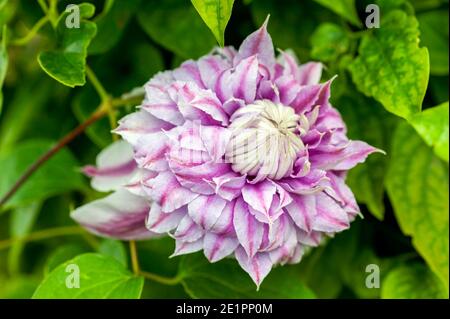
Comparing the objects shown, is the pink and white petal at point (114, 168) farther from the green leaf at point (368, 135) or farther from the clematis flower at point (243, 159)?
the green leaf at point (368, 135)

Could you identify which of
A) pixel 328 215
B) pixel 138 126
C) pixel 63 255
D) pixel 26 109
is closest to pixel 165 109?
pixel 138 126

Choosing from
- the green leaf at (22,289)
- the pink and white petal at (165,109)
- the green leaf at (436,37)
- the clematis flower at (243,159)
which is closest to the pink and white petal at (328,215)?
the clematis flower at (243,159)

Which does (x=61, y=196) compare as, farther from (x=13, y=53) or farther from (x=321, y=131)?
(x=321, y=131)

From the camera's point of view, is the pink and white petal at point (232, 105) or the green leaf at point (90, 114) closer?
the pink and white petal at point (232, 105)

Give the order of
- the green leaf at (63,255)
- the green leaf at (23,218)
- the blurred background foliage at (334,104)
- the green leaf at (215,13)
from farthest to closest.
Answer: the green leaf at (23,218), the green leaf at (63,255), the blurred background foliage at (334,104), the green leaf at (215,13)

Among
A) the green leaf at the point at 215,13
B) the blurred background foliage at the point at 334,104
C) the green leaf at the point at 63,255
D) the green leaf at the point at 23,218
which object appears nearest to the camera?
the green leaf at the point at 215,13

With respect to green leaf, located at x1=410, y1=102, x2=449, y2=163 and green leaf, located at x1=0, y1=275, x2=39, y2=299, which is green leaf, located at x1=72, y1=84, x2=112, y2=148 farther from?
green leaf, located at x1=410, y1=102, x2=449, y2=163
